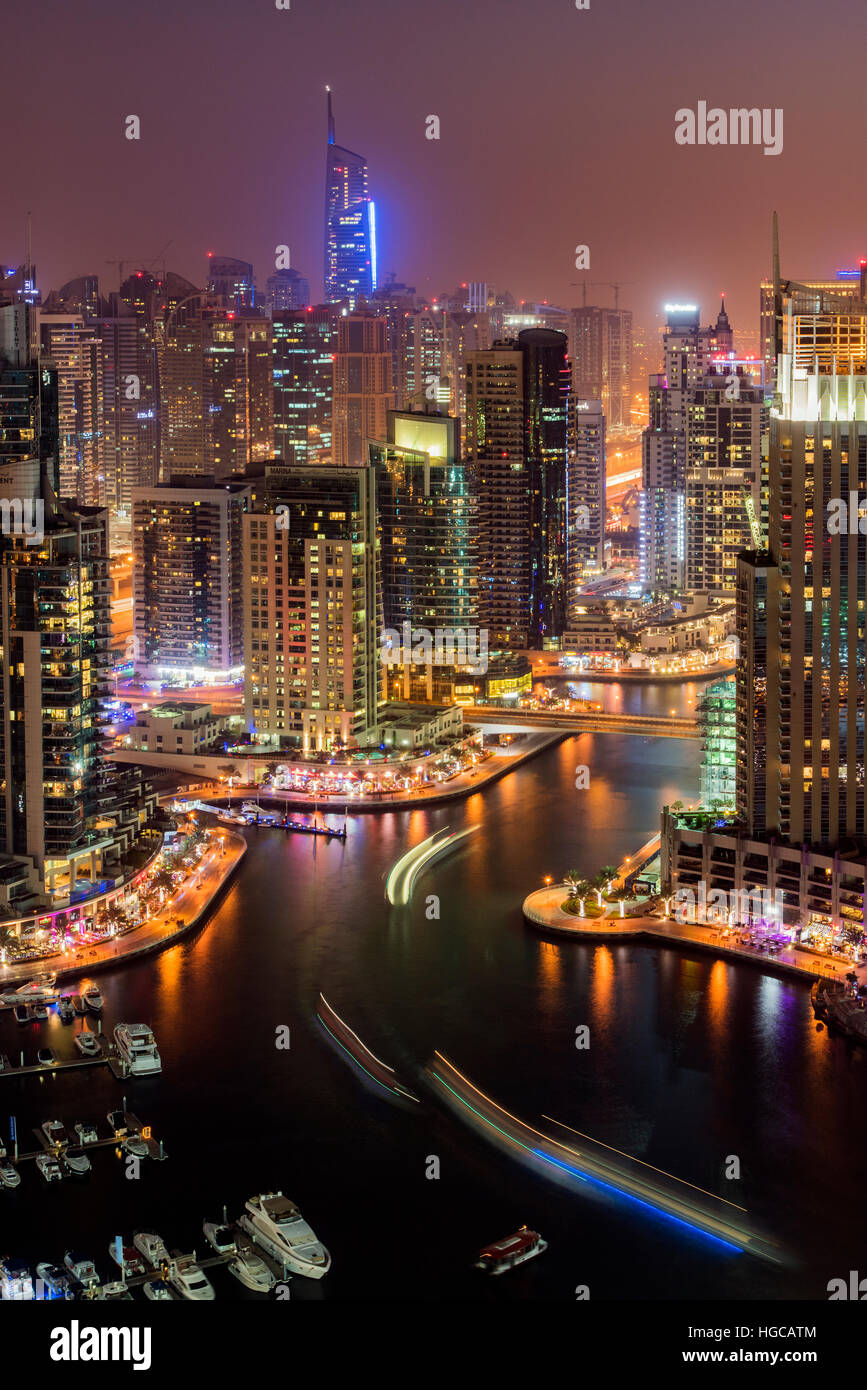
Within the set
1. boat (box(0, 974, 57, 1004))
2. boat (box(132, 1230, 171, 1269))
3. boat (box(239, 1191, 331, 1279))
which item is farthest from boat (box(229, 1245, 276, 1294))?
boat (box(0, 974, 57, 1004))

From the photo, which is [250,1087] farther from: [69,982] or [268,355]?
[268,355]

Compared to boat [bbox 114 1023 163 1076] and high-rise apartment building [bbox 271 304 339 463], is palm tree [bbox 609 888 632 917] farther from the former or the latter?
high-rise apartment building [bbox 271 304 339 463]

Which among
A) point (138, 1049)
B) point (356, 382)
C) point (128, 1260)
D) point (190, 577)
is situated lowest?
point (128, 1260)

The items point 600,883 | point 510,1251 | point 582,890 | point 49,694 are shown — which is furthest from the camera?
point 600,883

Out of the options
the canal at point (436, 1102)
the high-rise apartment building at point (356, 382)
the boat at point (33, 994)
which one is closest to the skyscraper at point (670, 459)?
the high-rise apartment building at point (356, 382)

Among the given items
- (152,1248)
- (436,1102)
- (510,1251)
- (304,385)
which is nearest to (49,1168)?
(152,1248)

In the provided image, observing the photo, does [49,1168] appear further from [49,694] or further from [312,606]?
[312,606]
